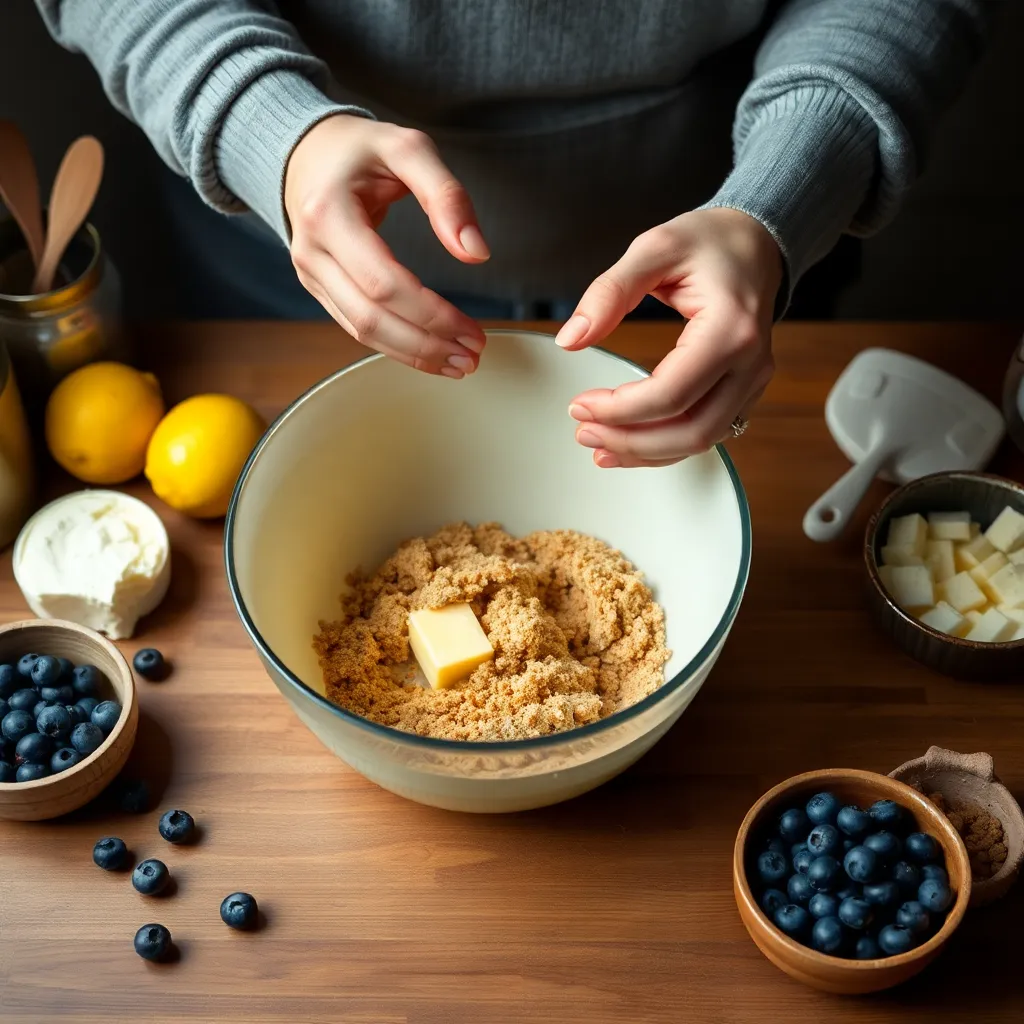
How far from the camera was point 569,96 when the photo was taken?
1.27 m

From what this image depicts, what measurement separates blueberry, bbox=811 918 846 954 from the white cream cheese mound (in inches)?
27.6

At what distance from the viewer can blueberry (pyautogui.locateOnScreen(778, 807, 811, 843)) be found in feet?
2.93

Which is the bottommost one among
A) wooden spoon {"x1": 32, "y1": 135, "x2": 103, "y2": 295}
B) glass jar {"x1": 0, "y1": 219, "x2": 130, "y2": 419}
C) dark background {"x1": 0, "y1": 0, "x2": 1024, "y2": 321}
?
dark background {"x1": 0, "y1": 0, "x2": 1024, "y2": 321}

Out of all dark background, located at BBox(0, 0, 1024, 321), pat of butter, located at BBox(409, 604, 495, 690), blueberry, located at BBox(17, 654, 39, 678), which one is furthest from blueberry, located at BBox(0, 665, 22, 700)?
dark background, located at BBox(0, 0, 1024, 321)

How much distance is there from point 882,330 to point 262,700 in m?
0.89

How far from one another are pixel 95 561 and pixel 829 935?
0.76m

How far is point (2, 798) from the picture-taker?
92 cm

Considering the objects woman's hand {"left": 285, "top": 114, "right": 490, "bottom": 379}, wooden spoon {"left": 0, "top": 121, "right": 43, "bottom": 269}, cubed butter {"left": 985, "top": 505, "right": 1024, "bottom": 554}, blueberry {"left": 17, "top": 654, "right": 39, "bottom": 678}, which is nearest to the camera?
woman's hand {"left": 285, "top": 114, "right": 490, "bottom": 379}

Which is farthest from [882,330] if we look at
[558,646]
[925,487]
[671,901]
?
[671,901]

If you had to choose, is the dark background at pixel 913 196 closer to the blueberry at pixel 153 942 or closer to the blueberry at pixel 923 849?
the blueberry at pixel 923 849

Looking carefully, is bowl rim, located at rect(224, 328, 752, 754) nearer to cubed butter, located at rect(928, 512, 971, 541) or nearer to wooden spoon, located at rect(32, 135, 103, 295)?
cubed butter, located at rect(928, 512, 971, 541)

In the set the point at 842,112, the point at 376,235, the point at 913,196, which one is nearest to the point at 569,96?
the point at 842,112

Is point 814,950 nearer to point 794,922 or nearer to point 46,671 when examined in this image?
point 794,922

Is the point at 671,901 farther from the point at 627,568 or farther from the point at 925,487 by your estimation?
the point at 925,487
